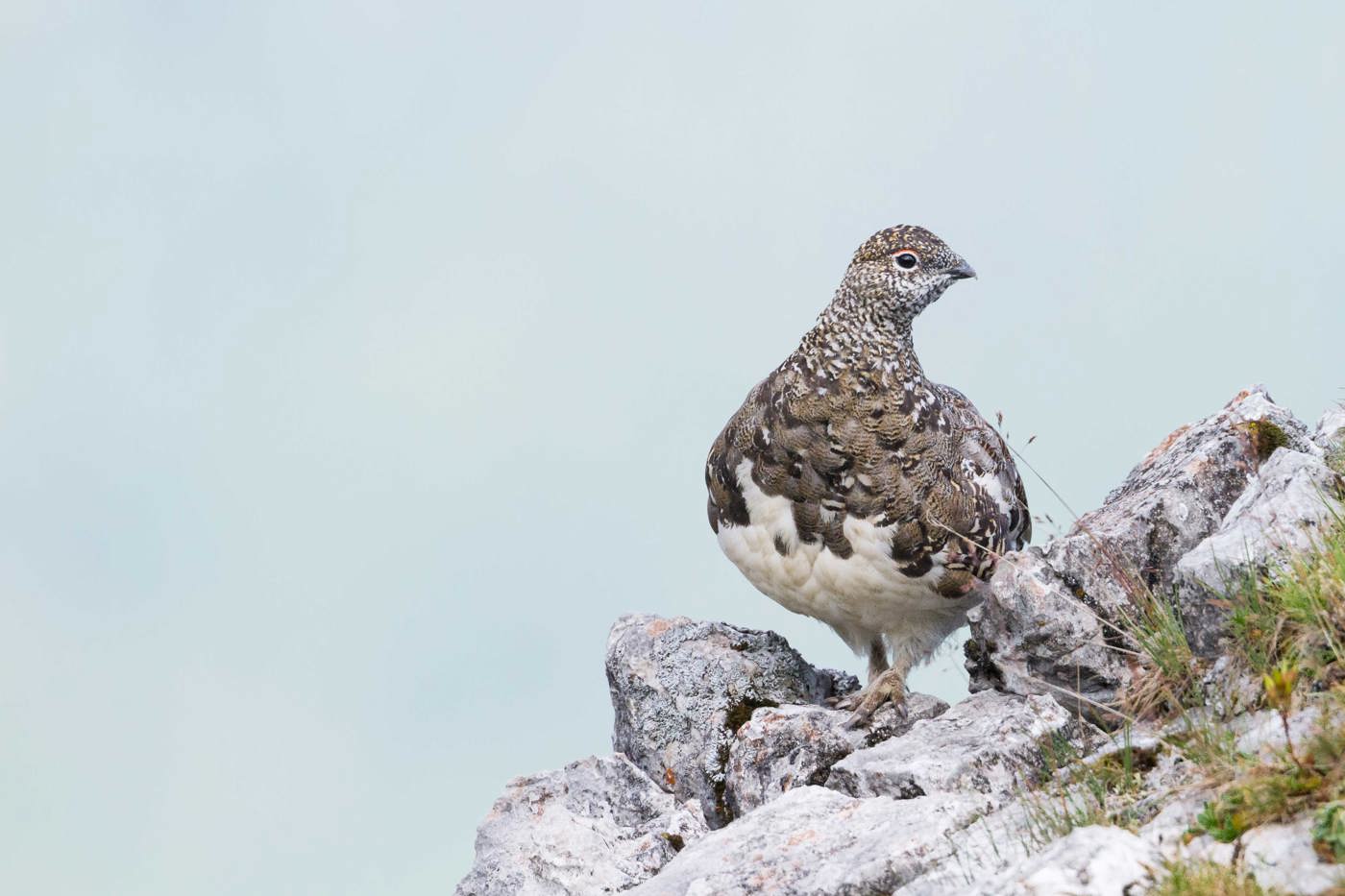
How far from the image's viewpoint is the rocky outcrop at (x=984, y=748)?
507cm

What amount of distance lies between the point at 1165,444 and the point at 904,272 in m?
2.29

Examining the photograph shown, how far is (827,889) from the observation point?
5.55 m

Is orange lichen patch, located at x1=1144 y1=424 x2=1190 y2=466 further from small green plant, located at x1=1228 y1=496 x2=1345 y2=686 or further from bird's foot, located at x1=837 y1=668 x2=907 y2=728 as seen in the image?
small green plant, located at x1=1228 y1=496 x2=1345 y2=686

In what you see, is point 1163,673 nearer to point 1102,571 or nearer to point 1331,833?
point 1102,571

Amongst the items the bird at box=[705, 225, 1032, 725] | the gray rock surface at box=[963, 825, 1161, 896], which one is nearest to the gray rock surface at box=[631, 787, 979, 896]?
the gray rock surface at box=[963, 825, 1161, 896]

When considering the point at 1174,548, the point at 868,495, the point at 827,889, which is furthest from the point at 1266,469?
the point at 827,889

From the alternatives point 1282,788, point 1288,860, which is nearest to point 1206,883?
point 1288,860

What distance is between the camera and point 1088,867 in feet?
14.2

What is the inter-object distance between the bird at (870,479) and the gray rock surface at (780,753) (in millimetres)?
698

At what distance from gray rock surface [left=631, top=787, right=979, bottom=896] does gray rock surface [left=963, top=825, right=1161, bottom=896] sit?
96 centimetres

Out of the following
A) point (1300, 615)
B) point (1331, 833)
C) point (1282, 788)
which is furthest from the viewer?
point (1300, 615)

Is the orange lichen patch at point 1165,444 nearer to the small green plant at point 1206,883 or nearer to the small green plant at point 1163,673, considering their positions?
the small green plant at point 1163,673

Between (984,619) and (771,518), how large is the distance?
4.64 ft

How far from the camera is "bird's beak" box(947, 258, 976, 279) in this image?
896 centimetres
